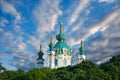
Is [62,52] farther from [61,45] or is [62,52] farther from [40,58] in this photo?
[40,58]

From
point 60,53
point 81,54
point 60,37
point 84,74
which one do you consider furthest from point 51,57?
point 84,74

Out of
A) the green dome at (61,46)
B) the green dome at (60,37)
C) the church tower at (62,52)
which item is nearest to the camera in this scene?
the church tower at (62,52)

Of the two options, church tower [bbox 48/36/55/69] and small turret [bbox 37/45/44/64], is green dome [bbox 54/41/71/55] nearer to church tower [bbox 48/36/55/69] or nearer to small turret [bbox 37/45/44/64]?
church tower [bbox 48/36/55/69]

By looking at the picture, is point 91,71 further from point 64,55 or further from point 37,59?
point 37,59

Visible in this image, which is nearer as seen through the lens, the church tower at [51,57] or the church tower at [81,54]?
the church tower at [51,57]

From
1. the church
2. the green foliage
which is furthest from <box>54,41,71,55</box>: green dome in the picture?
the green foliage

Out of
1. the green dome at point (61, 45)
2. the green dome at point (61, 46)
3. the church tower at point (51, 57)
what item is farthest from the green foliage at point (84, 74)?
the green dome at point (61, 45)

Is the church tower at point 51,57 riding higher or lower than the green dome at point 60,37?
lower

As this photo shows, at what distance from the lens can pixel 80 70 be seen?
2368 inches

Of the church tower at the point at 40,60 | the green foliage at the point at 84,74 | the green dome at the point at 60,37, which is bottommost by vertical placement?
the green foliage at the point at 84,74

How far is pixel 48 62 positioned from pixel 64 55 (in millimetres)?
5634

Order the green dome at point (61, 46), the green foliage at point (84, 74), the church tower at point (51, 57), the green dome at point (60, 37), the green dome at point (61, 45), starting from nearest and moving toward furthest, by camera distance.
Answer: the green foliage at point (84, 74) < the church tower at point (51, 57) < the green dome at point (61, 46) < the green dome at point (61, 45) < the green dome at point (60, 37)

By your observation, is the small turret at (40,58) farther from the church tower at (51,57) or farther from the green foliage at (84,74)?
the green foliage at (84,74)

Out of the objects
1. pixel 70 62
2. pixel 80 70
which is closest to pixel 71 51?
pixel 70 62
